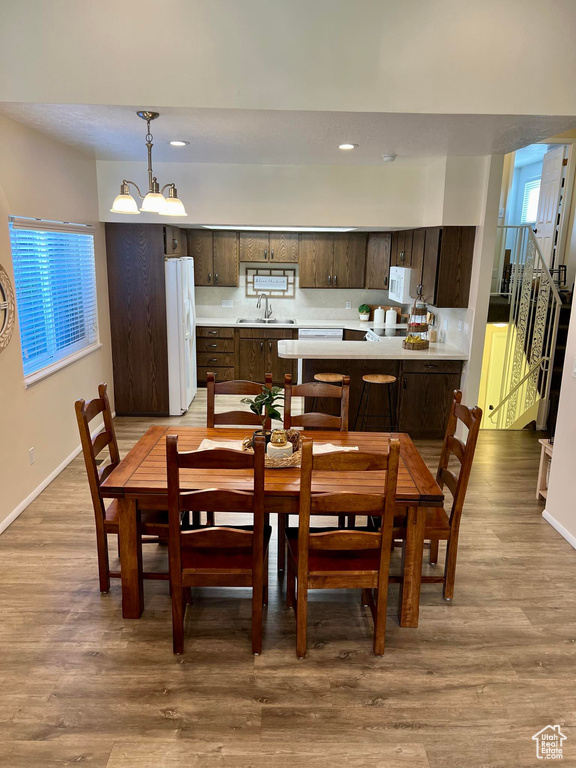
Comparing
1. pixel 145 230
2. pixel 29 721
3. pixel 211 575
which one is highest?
pixel 145 230

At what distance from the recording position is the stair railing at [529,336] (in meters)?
5.56

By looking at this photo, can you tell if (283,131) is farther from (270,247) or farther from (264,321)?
(264,321)

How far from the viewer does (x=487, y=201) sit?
4.77 metres

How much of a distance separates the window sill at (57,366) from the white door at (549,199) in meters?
5.95

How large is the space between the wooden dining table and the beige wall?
4.29 feet

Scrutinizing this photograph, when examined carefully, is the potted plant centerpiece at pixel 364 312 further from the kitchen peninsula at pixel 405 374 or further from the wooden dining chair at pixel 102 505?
the wooden dining chair at pixel 102 505

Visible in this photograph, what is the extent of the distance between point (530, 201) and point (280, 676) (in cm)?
844

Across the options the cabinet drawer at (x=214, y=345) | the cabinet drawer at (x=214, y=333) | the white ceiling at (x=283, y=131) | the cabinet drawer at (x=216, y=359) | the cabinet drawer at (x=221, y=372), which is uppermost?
the white ceiling at (x=283, y=131)

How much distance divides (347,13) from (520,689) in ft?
11.6

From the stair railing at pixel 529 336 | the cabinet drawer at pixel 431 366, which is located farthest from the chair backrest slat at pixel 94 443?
the stair railing at pixel 529 336

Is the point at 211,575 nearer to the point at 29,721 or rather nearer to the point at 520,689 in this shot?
the point at 29,721

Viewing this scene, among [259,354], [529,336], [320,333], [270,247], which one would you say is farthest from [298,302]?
[529,336]

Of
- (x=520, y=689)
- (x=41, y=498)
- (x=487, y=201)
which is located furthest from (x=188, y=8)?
(x=520, y=689)

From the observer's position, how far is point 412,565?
2.54m
